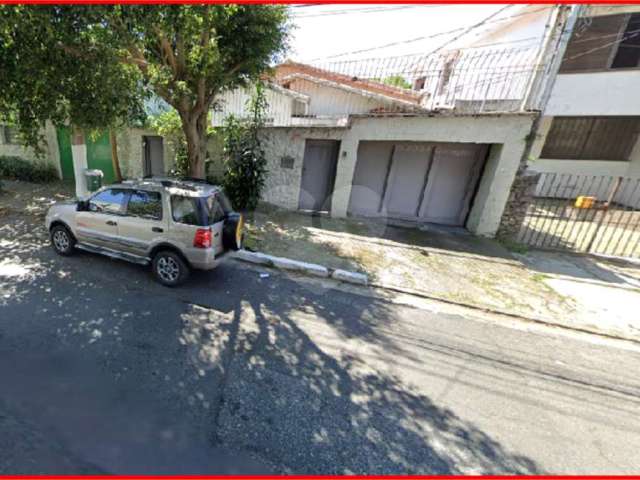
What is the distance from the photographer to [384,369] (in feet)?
10.1

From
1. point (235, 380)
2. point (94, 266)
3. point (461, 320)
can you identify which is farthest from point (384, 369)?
point (94, 266)

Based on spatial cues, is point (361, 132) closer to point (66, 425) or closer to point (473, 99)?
point (473, 99)

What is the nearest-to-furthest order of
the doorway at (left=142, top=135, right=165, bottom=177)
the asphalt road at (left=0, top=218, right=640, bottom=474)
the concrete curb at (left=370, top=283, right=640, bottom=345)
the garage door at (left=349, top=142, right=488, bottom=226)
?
the asphalt road at (left=0, top=218, right=640, bottom=474), the concrete curb at (left=370, top=283, right=640, bottom=345), the garage door at (left=349, top=142, right=488, bottom=226), the doorway at (left=142, top=135, right=165, bottom=177)

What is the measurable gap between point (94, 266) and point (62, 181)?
9094 millimetres

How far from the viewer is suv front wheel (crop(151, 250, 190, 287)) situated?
420 cm

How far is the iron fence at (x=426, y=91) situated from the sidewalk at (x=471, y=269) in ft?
11.3

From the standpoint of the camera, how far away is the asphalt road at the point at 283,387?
6.98ft

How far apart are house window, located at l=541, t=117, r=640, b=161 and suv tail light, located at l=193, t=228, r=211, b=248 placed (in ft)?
45.1

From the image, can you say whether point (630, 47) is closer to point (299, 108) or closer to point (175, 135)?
point (299, 108)

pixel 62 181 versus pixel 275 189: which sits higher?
pixel 275 189

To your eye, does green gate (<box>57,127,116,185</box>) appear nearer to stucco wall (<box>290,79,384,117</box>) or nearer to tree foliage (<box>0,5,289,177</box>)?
tree foliage (<box>0,5,289,177</box>)

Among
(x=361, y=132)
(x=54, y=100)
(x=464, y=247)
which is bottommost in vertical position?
(x=464, y=247)

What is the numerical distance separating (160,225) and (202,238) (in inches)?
28.7

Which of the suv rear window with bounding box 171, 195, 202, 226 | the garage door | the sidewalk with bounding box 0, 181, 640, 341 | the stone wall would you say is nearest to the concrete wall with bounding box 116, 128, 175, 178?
the sidewalk with bounding box 0, 181, 640, 341
